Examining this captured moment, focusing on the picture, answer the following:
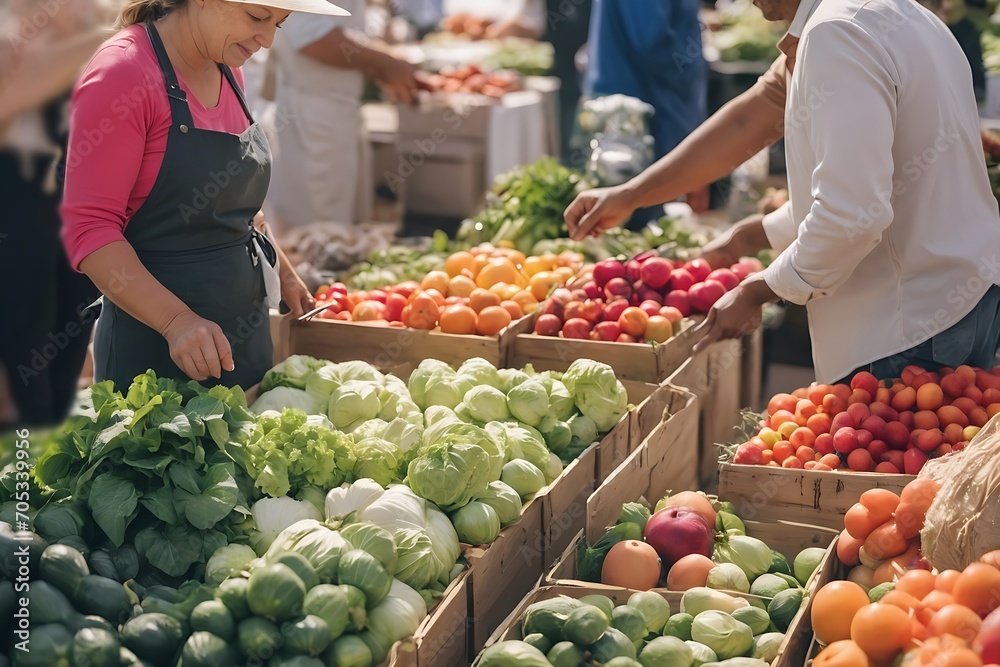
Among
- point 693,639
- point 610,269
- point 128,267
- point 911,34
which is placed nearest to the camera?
point 693,639

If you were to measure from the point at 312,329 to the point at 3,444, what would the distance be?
1.56 metres

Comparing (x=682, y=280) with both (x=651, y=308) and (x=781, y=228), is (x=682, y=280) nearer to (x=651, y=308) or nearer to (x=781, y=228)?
(x=651, y=308)

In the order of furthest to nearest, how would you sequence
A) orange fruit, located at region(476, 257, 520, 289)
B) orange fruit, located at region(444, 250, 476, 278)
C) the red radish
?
orange fruit, located at region(444, 250, 476, 278) → orange fruit, located at region(476, 257, 520, 289) → the red radish

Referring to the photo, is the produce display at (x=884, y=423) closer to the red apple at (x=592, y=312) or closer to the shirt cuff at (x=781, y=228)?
the shirt cuff at (x=781, y=228)

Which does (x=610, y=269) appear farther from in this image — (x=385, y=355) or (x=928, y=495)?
(x=928, y=495)

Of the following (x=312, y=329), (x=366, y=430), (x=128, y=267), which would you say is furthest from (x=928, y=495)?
(x=312, y=329)

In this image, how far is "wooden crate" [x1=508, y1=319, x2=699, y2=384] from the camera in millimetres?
3463

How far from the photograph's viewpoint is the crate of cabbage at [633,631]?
203cm

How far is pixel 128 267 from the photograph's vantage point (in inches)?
95.0

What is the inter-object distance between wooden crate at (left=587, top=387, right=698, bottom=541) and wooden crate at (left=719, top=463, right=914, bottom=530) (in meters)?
0.25

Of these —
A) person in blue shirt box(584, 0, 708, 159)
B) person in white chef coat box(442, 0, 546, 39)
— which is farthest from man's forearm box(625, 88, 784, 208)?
person in white chef coat box(442, 0, 546, 39)

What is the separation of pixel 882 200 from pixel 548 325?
1.43 metres

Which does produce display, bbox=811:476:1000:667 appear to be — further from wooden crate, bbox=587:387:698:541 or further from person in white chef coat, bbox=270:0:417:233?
person in white chef coat, bbox=270:0:417:233

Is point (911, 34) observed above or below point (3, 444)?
above
